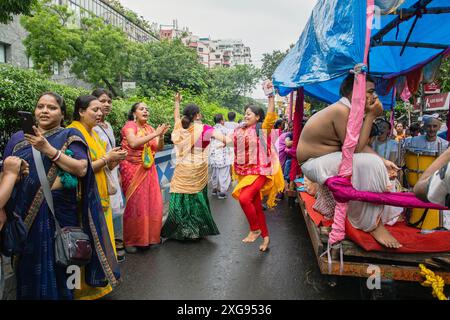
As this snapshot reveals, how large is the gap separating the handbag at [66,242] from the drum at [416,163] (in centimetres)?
387

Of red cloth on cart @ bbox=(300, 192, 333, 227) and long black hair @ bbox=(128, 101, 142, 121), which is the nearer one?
red cloth on cart @ bbox=(300, 192, 333, 227)

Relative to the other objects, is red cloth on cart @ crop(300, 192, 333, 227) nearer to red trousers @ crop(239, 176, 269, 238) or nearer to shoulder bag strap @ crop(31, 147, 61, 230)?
red trousers @ crop(239, 176, 269, 238)

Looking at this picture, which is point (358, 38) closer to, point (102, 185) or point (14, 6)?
point (102, 185)

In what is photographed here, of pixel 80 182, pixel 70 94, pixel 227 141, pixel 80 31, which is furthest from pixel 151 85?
pixel 80 182

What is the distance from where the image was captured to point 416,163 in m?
4.40

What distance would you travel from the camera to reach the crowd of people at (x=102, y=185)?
97.7 inches

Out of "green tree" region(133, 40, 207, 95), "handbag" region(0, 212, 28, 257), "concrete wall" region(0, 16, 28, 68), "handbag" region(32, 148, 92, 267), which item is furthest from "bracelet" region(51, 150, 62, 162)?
"concrete wall" region(0, 16, 28, 68)

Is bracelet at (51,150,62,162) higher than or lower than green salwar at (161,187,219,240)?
higher

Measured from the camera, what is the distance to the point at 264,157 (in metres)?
4.46

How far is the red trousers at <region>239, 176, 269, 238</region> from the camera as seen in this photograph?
4297 millimetres

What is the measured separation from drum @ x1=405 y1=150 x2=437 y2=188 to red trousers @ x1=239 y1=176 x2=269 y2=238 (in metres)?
1.88

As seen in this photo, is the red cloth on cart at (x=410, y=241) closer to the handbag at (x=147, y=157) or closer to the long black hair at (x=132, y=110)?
the handbag at (x=147, y=157)
